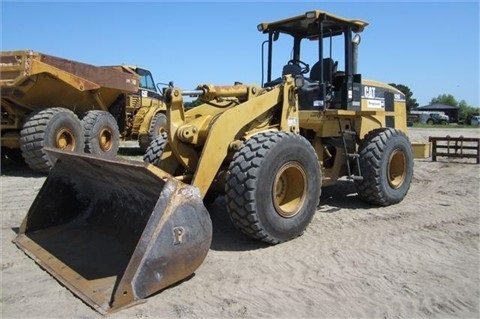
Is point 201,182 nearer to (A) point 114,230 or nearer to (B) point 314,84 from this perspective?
(A) point 114,230

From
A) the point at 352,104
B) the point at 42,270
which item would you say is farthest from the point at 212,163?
the point at 352,104

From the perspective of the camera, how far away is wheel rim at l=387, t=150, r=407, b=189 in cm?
707

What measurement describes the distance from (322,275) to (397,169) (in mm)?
3702

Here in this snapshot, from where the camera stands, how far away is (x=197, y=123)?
16.7 ft

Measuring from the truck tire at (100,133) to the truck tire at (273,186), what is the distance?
586 centimetres

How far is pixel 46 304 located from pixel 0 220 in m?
2.86

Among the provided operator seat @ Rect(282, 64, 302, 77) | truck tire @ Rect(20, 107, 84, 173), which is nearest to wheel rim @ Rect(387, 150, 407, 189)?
operator seat @ Rect(282, 64, 302, 77)

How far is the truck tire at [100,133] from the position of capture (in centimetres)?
1034

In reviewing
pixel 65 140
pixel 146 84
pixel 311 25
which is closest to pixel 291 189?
pixel 311 25

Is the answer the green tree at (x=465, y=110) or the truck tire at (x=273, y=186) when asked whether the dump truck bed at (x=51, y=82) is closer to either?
the truck tire at (x=273, y=186)

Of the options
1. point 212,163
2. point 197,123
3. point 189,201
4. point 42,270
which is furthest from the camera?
point 197,123

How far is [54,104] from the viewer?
401 inches

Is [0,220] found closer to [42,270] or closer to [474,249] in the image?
[42,270]

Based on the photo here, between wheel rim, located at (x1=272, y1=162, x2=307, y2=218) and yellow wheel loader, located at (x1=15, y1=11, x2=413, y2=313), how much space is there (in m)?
0.01
